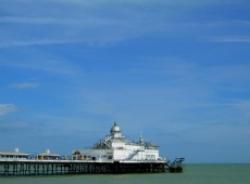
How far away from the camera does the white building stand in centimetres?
8694

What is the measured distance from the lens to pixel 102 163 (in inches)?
3324

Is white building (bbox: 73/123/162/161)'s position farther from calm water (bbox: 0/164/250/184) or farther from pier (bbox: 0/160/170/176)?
calm water (bbox: 0/164/250/184)

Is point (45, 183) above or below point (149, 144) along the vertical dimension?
below

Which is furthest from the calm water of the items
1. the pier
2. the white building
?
the white building

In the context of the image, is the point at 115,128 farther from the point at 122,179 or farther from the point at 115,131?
the point at 122,179

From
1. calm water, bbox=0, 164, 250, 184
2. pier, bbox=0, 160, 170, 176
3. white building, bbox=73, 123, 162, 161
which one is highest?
white building, bbox=73, 123, 162, 161

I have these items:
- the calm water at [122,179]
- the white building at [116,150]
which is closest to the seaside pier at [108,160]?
the white building at [116,150]

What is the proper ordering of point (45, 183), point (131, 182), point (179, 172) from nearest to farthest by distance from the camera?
point (45, 183), point (131, 182), point (179, 172)

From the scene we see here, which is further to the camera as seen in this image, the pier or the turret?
the turret

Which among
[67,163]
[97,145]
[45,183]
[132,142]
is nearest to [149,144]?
[132,142]

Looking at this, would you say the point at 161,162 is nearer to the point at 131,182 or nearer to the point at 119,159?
the point at 119,159

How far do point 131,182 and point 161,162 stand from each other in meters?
26.8

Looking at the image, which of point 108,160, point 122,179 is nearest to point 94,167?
point 108,160

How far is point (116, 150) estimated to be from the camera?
286 feet
